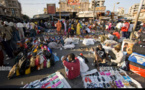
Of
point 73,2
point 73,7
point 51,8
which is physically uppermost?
point 73,2

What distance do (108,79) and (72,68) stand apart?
130 centimetres

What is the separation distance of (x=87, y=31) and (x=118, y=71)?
6.79m

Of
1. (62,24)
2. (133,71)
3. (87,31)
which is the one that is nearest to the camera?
(133,71)

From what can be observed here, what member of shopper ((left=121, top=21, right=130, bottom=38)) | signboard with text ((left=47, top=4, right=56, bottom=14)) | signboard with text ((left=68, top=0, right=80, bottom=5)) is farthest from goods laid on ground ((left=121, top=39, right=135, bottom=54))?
signboard with text ((left=68, top=0, right=80, bottom=5))

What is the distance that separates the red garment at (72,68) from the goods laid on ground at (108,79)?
36cm

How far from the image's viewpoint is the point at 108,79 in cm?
249

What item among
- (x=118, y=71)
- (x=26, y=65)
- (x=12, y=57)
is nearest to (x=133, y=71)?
(x=118, y=71)

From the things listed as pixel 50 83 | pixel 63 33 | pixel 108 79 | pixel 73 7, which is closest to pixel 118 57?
pixel 108 79

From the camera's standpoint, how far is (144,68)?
2590 millimetres

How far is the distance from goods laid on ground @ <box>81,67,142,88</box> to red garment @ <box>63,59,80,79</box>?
1.17ft

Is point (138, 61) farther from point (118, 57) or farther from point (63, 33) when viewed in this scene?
point (63, 33)

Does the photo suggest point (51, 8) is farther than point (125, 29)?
Yes

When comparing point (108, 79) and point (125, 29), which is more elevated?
point (125, 29)

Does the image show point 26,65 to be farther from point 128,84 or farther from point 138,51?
point 138,51
